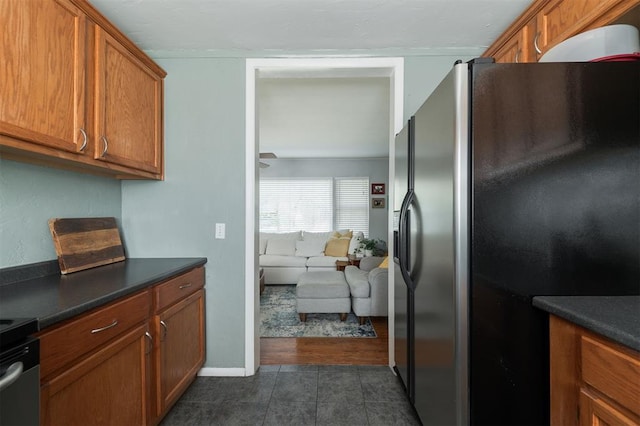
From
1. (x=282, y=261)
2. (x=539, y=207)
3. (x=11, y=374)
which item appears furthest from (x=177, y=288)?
(x=282, y=261)

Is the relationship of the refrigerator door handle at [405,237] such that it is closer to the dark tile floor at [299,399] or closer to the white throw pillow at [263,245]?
the dark tile floor at [299,399]

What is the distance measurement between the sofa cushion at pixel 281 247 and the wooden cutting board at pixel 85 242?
3620mm

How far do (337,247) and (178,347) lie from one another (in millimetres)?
4007

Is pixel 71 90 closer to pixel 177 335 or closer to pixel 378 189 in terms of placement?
pixel 177 335

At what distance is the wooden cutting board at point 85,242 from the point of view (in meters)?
1.51

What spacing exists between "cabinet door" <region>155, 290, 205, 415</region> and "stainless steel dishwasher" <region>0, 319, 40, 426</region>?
2.35 feet

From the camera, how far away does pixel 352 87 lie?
2.98 m

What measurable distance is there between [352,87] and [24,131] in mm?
2570

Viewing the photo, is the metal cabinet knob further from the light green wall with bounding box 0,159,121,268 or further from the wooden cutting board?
the wooden cutting board

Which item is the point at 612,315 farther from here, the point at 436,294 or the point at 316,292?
the point at 316,292

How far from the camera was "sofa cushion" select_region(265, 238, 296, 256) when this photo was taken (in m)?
5.52

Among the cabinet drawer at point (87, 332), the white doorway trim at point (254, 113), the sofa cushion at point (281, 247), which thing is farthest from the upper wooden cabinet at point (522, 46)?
the sofa cushion at point (281, 247)

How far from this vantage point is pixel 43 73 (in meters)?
1.19

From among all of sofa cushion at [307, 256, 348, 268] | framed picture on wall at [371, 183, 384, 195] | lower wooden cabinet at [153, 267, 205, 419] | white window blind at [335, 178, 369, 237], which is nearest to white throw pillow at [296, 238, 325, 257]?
sofa cushion at [307, 256, 348, 268]
